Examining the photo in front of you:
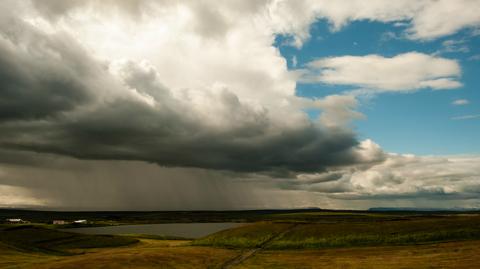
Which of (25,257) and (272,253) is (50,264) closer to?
(25,257)

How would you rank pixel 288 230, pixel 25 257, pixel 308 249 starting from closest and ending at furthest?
pixel 25 257, pixel 308 249, pixel 288 230

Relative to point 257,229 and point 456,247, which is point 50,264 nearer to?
point 257,229

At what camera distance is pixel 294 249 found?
114312mm

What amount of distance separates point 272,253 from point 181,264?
28330 millimetres

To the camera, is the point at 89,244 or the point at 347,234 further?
the point at 89,244

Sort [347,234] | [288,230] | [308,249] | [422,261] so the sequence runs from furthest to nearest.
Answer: [288,230] → [347,234] → [308,249] → [422,261]

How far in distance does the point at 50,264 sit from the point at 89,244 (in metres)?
74.9

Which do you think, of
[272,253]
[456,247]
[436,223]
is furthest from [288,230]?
[456,247]

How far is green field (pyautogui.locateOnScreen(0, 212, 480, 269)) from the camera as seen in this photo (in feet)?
Answer: 271

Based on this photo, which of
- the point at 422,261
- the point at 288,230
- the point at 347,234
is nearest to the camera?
the point at 422,261

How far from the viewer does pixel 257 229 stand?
13700cm

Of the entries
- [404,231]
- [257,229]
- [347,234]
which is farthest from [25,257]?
[404,231]

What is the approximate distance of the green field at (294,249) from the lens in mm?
82500

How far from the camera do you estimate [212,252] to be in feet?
342
